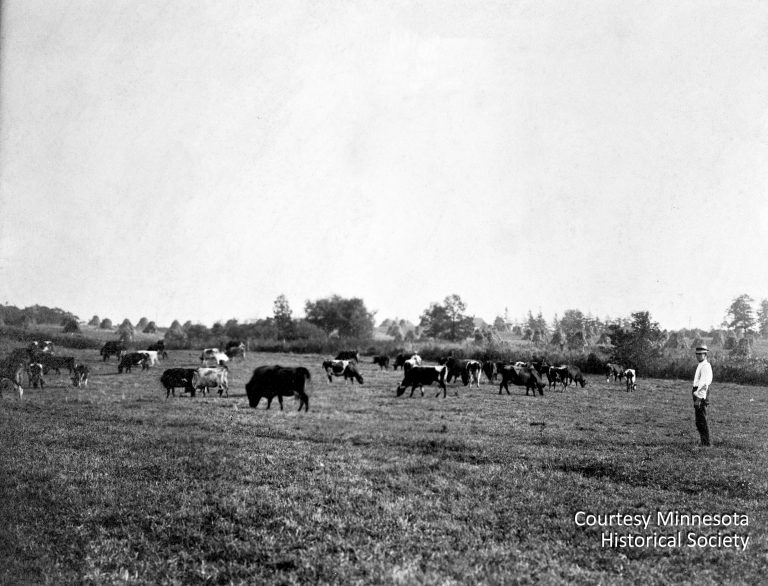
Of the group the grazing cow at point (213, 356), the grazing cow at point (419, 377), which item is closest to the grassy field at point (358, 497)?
the grazing cow at point (419, 377)

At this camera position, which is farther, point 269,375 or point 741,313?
point 741,313

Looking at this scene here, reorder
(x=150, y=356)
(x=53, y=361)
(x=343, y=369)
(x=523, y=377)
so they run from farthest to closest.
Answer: (x=150, y=356) < (x=343, y=369) < (x=53, y=361) < (x=523, y=377)

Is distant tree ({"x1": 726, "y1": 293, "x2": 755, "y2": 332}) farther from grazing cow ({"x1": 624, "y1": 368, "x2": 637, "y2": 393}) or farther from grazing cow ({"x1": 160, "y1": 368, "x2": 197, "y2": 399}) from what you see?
grazing cow ({"x1": 160, "y1": 368, "x2": 197, "y2": 399})

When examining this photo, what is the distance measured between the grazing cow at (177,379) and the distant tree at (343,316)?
2931 inches

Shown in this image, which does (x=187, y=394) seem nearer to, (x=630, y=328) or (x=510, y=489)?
(x=510, y=489)

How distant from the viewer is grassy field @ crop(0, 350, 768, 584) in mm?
5836

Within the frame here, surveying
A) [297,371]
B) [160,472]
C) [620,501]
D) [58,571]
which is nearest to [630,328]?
[297,371]

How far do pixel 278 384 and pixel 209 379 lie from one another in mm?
7104

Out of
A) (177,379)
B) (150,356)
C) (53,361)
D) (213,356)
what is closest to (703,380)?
(177,379)

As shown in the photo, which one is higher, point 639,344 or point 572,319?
point 572,319

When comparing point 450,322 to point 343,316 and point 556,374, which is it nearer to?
point 343,316

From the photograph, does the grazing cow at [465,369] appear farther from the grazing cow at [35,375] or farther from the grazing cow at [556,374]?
the grazing cow at [35,375]

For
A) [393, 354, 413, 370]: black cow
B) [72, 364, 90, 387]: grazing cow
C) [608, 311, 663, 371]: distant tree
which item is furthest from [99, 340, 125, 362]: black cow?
[608, 311, 663, 371]: distant tree

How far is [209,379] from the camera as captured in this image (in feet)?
78.7
